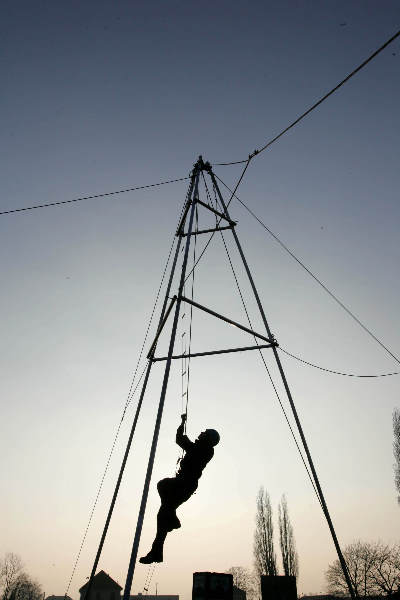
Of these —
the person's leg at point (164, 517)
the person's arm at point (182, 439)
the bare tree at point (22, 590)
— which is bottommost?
the bare tree at point (22, 590)

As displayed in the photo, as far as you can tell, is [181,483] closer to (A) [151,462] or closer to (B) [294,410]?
(A) [151,462]

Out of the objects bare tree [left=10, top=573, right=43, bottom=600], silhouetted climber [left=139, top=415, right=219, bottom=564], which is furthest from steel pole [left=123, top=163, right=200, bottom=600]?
bare tree [left=10, top=573, right=43, bottom=600]

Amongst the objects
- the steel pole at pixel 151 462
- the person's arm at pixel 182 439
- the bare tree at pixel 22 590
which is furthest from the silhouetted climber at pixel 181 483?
the bare tree at pixel 22 590

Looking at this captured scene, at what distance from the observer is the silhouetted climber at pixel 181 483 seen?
4520mm

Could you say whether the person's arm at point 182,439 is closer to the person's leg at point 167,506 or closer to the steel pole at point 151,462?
the person's leg at point 167,506

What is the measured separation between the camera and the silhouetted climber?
4520mm

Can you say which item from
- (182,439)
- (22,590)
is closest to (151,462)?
(182,439)

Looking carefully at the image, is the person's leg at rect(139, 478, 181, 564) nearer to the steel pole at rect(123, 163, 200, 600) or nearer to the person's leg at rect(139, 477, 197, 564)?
the person's leg at rect(139, 477, 197, 564)

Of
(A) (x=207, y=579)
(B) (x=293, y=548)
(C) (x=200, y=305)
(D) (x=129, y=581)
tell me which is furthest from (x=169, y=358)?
(B) (x=293, y=548)

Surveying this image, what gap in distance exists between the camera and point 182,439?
487 centimetres

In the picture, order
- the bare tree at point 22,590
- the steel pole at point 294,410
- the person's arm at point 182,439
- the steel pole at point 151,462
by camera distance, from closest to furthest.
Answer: the steel pole at point 151,462 < the steel pole at point 294,410 < the person's arm at point 182,439 < the bare tree at point 22,590

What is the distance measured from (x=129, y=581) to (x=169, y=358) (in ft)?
7.46

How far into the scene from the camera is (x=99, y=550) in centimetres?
554

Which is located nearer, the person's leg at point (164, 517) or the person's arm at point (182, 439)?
the person's leg at point (164, 517)
